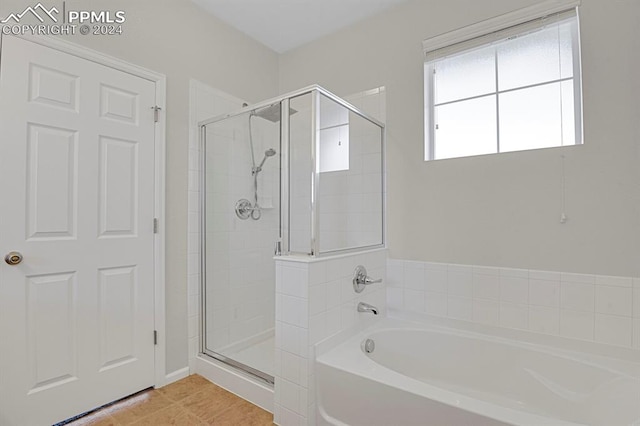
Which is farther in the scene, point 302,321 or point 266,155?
point 266,155

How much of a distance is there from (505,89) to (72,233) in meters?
2.77

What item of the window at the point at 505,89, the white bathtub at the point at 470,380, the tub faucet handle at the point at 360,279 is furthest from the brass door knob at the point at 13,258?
the window at the point at 505,89

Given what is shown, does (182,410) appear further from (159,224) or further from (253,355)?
(159,224)

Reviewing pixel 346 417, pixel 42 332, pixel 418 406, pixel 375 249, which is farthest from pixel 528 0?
pixel 42 332

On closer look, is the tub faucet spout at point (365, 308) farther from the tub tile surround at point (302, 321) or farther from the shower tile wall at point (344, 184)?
the shower tile wall at point (344, 184)

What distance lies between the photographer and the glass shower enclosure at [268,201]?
5.98ft

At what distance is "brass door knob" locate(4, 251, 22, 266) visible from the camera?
4.95ft

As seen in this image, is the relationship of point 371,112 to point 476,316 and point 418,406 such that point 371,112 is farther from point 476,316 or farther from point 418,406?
point 418,406

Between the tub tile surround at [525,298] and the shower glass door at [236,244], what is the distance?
→ 3.29ft

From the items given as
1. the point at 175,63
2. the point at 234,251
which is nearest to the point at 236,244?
the point at 234,251

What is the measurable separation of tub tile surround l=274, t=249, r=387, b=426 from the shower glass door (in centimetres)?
53

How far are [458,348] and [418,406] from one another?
77 centimetres

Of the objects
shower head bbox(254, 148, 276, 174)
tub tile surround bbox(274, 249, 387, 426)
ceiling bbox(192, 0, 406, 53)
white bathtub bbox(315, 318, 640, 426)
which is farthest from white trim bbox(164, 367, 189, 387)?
ceiling bbox(192, 0, 406, 53)

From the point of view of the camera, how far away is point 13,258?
59.9 inches
